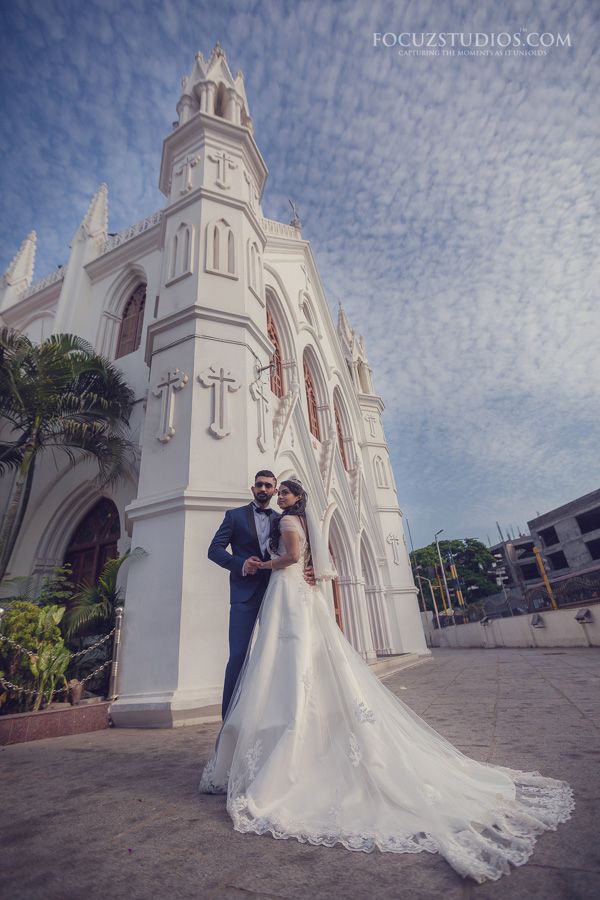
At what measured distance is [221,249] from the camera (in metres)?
7.58

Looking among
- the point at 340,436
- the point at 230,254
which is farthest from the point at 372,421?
the point at 230,254

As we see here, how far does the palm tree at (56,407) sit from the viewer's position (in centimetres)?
714

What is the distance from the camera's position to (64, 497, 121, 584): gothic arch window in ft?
27.7

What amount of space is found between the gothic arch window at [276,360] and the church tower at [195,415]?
2.80m

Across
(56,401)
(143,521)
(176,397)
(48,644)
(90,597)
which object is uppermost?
(56,401)

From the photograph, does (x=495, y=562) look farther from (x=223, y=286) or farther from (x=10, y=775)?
(x=10, y=775)

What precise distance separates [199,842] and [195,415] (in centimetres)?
505

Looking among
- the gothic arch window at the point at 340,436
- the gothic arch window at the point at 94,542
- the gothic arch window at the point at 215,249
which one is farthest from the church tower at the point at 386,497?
the gothic arch window at the point at 215,249

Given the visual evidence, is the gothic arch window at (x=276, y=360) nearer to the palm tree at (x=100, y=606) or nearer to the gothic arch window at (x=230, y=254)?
the gothic arch window at (x=230, y=254)

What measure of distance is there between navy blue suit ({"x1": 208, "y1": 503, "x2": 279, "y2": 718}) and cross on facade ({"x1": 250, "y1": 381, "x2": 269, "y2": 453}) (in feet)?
12.5

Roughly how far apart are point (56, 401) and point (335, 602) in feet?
26.8

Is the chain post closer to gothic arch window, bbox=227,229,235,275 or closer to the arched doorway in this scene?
gothic arch window, bbox=227,229,235,275

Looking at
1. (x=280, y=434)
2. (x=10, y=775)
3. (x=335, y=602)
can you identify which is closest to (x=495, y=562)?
(x=335, y=602)

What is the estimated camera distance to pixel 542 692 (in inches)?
174
